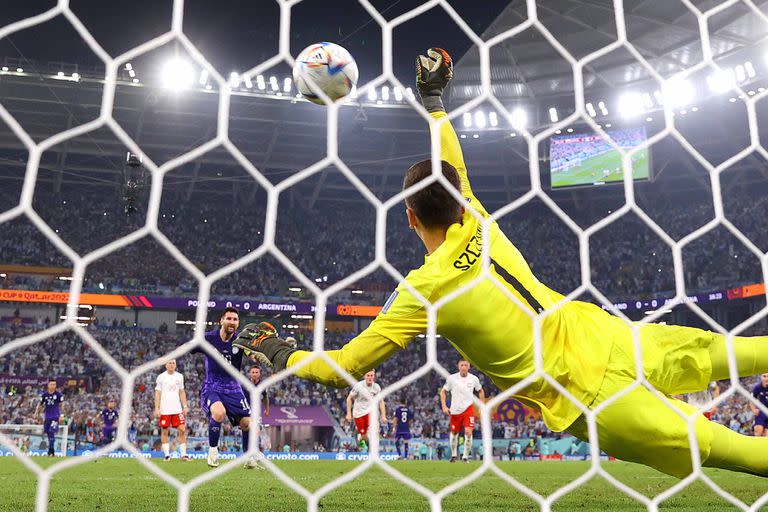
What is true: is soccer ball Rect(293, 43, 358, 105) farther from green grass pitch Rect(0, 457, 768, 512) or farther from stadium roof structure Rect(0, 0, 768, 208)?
stadium roof structure Rect(0, 0, 768, 208)

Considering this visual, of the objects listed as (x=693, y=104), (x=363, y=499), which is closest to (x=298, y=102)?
(x=693, y=104)

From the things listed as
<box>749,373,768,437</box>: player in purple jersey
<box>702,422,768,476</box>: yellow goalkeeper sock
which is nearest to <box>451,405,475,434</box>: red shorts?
<box>749,373,768,437</box>: player in purple jersey

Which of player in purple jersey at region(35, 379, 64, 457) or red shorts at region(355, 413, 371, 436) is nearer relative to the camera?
red shorts at region(355, 413, 371, 436)

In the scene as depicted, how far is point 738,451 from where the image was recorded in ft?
7.25

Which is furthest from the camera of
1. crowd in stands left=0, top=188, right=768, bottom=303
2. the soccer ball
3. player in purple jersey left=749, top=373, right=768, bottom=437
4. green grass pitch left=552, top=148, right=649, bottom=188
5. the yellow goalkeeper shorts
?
crowd in stands left=0, top=188, right=768, bottom=303

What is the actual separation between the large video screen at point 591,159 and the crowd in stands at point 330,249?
12.4 ft

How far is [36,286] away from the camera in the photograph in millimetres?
22344

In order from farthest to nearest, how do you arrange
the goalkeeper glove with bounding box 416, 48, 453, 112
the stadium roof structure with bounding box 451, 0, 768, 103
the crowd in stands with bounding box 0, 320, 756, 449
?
1. the crowd in stands with bounding box 0, 320, 756, 449
2. the stadium roof structure with bounding box 451, 0, 768, 103
3. the goalkeeper glove with bounding box 416, 48, 453, 112

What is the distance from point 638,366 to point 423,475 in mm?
5891

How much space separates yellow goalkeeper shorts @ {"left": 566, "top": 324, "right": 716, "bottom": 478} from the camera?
2160 millimetres

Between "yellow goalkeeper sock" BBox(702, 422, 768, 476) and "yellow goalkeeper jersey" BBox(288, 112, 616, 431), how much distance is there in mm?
432

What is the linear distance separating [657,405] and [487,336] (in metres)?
0.60

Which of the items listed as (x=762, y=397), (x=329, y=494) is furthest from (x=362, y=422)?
(x=762, y=397)

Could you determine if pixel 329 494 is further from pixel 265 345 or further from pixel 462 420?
pixel 462 420
